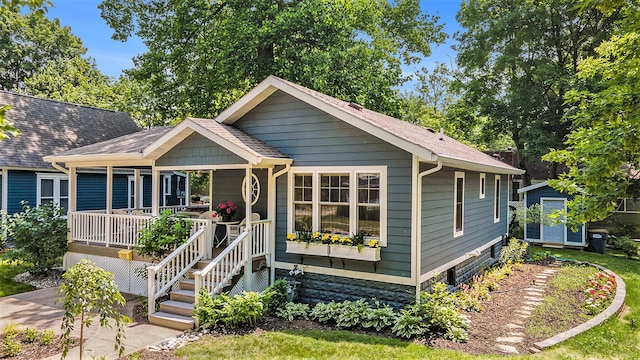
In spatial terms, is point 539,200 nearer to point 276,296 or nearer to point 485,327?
point 485,327

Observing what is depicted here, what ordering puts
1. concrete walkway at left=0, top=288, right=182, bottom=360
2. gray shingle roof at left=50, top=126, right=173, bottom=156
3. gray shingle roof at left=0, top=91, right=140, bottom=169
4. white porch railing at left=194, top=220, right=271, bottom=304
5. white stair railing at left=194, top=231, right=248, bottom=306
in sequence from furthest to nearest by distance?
gray shingle roof at left=0, top=91, right=140, bottom=169 < gray shingle roof at left=50, top=126, right=173, bottom=156 < white porch railing at left=194, top=220, right=271, bottom=304 < white stair railing at left=194, top=231, right=248, bottom=306 < concrete walkway at left=0, top=288, right=182, bottom=360

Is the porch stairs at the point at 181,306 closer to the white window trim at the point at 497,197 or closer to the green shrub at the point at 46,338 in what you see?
the green shrub at the point at 46,338

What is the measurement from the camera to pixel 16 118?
16.3 meters

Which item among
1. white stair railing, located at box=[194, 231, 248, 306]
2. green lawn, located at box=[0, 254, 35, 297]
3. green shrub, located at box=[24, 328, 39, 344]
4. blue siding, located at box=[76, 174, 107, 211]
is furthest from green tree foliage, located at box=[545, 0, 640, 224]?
blue siding, located at box=[76, 174, 107, 211]

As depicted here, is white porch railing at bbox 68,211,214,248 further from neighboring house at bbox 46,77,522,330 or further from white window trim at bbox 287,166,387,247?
white window trim at bbox 287,166,387,247

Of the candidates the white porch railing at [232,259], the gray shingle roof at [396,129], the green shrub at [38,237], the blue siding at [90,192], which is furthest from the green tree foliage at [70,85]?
the white porch railing at [232,259]

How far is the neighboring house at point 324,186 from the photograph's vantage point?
7.73m

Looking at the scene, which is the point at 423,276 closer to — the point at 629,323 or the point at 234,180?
the point at 629,323

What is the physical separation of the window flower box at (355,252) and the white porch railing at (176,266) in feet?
9.41

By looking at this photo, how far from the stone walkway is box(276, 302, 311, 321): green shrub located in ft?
11.1

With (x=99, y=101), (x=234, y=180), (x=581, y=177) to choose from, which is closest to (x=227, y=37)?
(x=234, y=180)

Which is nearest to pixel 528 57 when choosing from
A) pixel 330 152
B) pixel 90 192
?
pixel 330 152

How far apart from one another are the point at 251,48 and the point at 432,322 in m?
12.4

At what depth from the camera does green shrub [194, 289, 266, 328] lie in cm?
702
